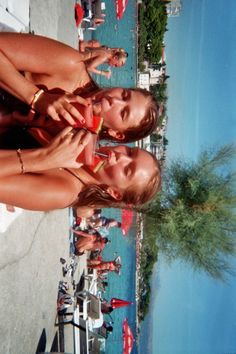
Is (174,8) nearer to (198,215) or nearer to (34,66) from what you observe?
(198,215)

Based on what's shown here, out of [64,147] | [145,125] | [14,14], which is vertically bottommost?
[64,147]

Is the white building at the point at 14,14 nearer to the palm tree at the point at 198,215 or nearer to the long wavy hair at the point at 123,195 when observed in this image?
the long wavy hair at the point at 123,195

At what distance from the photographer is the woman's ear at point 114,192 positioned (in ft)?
9.17

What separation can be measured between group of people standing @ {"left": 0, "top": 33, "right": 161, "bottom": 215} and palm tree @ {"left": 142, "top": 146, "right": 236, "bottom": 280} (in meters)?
11.5

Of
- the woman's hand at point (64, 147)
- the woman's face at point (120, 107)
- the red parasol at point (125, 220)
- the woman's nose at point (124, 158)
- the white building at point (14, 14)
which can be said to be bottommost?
the woman's hand at point (64, 147)

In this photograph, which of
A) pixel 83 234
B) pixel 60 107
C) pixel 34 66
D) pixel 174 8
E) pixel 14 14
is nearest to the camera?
pixel 60 107

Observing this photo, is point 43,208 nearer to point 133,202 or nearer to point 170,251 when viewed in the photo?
point 133,202

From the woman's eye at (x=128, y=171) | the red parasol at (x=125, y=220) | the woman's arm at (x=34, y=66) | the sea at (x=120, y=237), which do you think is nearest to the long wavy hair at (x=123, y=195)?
the woman's eye at (x=128, y=171)

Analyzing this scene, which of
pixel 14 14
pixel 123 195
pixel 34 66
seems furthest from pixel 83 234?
pixel 34 66

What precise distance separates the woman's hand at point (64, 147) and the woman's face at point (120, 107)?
1.80 feet

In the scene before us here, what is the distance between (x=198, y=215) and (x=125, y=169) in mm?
12069

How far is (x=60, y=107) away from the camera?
7.54 ft

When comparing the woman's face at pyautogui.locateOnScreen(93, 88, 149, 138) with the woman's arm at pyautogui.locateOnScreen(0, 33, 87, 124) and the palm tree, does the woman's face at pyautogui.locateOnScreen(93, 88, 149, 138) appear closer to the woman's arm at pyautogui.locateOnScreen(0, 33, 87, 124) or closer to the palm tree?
the woman's arm at pyautogui.locateOnScreen(0, 33, 87, 124)

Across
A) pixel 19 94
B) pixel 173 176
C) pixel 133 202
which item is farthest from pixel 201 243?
pixel 19 94
